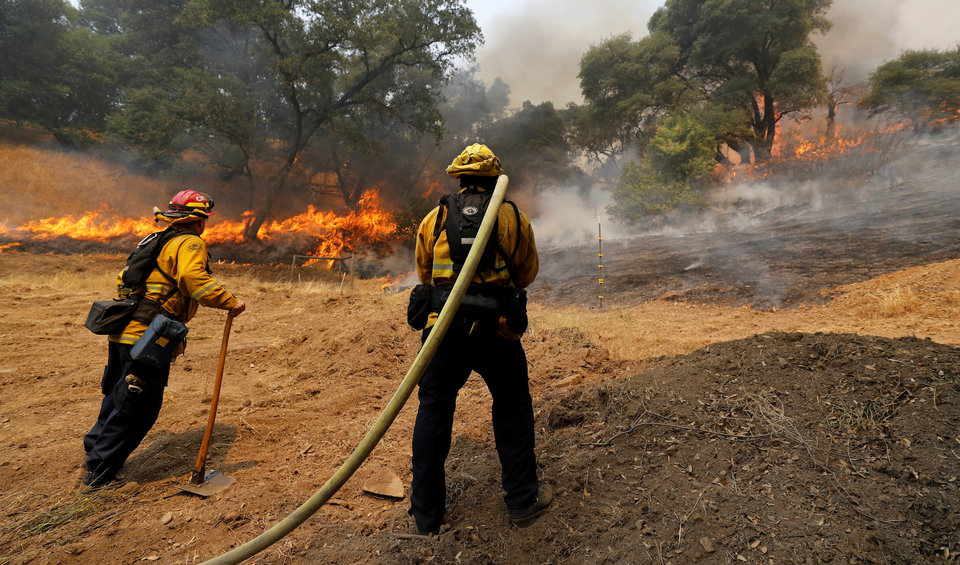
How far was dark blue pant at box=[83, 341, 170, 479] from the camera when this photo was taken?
2.93 m

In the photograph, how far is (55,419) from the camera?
13.4 feet

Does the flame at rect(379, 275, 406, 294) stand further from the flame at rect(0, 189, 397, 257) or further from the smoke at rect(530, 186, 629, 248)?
the smoke at rect(530, 186, 629, 248)

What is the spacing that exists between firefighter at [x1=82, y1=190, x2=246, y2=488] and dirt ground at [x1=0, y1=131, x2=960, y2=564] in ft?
0.86

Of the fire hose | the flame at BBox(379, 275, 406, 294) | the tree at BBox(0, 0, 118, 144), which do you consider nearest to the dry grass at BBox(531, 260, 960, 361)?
the fire hose

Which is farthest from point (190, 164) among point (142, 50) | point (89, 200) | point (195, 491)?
point (195, 491)

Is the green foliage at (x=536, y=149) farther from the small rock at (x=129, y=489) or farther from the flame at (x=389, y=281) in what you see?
the small rock at (x=129, y=489)

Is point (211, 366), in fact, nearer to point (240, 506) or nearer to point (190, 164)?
point (240, 506)

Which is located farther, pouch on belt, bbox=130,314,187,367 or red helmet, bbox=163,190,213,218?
red helmet, bbox=163,190,213,218

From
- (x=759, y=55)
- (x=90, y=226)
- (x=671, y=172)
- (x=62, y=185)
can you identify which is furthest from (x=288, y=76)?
(x=759, y=55)

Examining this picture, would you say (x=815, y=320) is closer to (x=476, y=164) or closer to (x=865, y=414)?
(x=865, y=414)

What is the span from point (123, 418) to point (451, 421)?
2.39 m

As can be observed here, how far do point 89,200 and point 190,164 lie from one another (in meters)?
4.96

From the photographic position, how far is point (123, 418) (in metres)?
2.95

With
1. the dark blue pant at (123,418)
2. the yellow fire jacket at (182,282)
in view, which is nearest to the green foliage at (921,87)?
the yellow fire jacket at (182,282)
